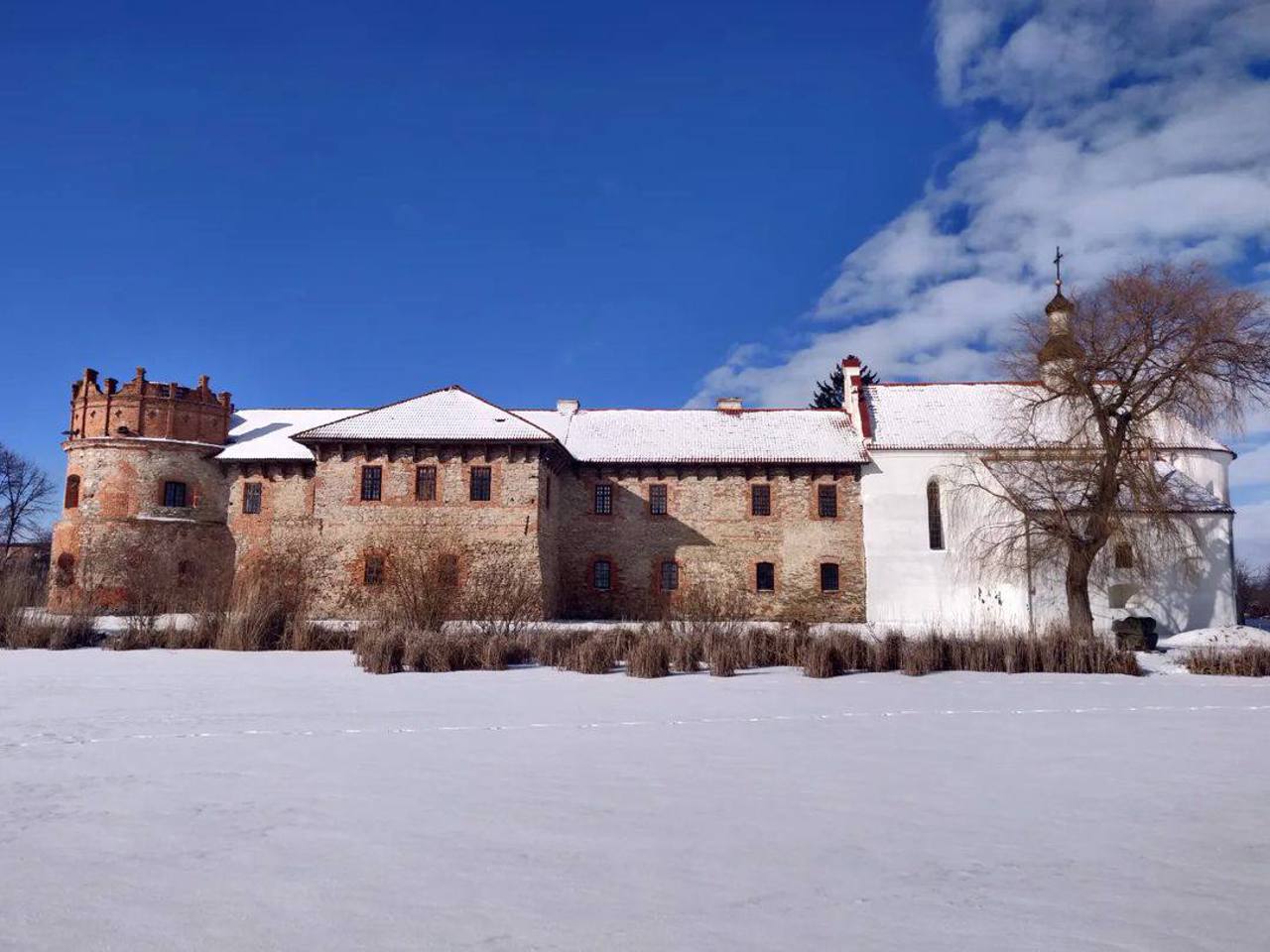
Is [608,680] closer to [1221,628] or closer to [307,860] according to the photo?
[307,860]

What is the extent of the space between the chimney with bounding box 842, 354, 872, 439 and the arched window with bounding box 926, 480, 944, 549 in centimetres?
272

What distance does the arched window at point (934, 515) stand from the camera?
29297mm

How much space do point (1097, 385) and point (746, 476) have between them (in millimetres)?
12060

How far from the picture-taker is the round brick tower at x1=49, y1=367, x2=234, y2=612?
2912cm

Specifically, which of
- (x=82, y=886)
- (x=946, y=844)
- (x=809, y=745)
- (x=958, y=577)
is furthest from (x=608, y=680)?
(x=958, y=577)

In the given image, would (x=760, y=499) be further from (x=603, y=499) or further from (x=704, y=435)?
(x=603, y=499)

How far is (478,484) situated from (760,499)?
9836 mm

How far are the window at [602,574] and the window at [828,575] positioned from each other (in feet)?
24.2

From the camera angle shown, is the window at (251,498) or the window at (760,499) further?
the window at (251,498)

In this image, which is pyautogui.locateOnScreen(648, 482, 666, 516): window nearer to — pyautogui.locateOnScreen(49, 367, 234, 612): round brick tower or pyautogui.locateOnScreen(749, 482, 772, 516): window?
pyautogui.locateOnScreen(749, 482, 772, 516): window

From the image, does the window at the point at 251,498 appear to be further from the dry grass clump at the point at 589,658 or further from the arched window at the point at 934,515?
the arched window at the point at 934,515

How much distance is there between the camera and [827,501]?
30219 millimetres

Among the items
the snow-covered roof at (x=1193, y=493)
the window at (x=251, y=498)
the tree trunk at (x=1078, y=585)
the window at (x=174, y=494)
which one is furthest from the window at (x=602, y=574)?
the snow-covered roof at (x=1193, y=493)

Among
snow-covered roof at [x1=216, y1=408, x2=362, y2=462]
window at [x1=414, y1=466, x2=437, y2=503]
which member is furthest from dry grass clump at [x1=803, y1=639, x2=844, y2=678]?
snow-covered roof at [x1=216, y1=408, x2=362, y2=462]
